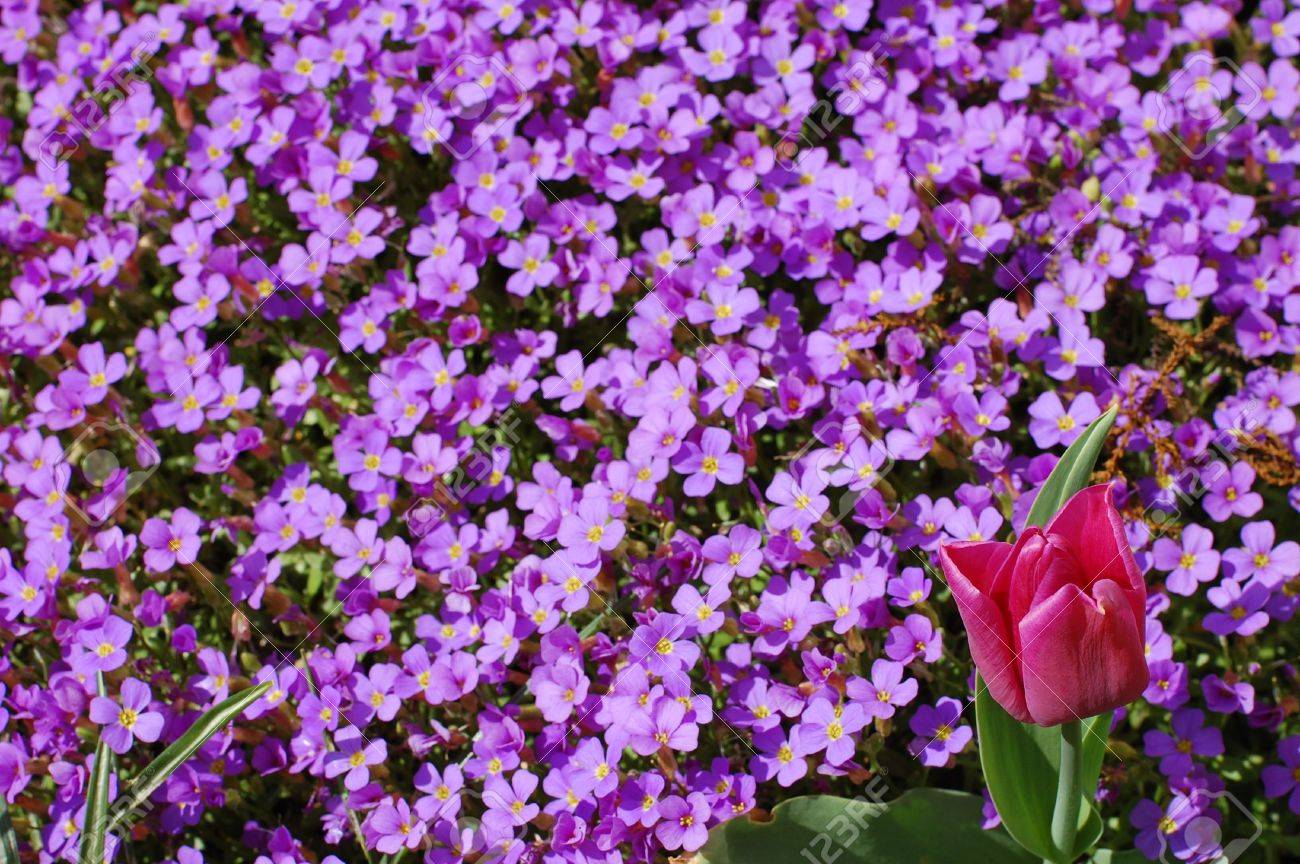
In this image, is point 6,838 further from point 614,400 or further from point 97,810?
point 614,400

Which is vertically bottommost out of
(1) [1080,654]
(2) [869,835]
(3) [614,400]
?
(2) [869,835]

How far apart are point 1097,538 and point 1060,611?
0.43 ft

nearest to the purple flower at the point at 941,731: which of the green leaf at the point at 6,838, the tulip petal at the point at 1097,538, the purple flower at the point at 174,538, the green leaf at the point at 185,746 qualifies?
the tulip petal at the point at 1097,538

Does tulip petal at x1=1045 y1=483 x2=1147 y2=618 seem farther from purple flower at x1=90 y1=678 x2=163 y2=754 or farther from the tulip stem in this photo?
purple flower at x1=90 y1=678 x2=163 y2=754

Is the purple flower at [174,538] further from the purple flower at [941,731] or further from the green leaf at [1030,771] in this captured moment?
the green leaf at [1030,771]

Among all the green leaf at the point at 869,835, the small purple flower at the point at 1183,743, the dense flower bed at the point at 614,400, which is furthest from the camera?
the dense flower bed at the point at 614,400

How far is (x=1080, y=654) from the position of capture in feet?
5.40

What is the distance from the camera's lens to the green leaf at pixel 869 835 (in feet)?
7.10

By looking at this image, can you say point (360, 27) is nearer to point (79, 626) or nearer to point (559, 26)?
point (559, 26)

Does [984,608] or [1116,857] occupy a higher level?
[984,608]

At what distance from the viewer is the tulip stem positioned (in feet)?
6.08

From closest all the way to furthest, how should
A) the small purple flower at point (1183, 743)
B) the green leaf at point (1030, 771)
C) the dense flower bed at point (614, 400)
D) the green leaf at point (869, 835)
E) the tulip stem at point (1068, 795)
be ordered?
the tulip stem at point (1068, 795) → the green leaf at point (1030, 771) → the green leaf at point (869, 835) → the small purple flower at point (1183, 743) → the dense flower bed at point (614, 400)

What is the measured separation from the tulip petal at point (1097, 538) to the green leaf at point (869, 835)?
0.71 meters

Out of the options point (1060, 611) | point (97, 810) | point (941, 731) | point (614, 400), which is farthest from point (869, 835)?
point (97, 810)
